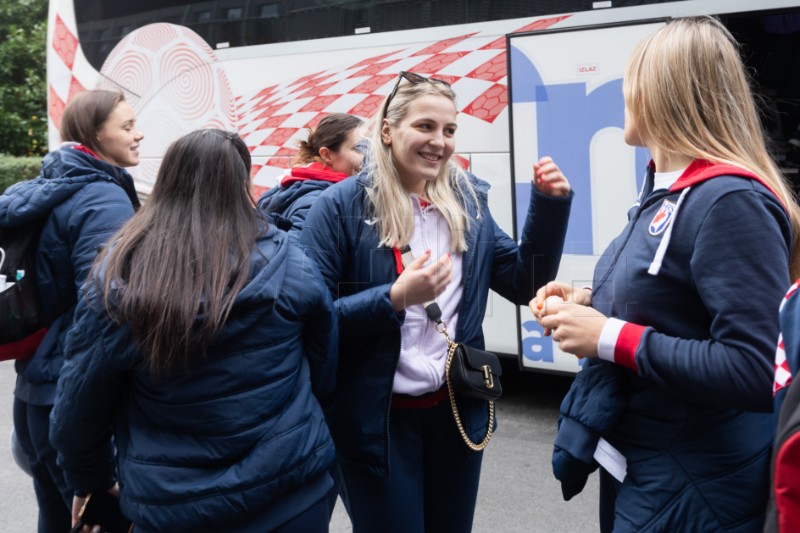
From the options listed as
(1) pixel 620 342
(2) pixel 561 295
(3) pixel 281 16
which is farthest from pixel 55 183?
(3) pixel 281 16

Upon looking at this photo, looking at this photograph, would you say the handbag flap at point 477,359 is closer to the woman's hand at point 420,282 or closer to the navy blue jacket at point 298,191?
the woman's hand at point 420,282

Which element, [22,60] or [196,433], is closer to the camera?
[196,433]

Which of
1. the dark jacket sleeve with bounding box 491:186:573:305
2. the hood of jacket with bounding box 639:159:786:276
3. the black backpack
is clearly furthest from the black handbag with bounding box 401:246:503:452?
the black backpack

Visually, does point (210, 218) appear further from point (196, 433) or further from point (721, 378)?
point (721, 378)

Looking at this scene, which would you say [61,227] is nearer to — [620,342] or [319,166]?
[319,166]

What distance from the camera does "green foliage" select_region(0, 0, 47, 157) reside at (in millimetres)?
16812

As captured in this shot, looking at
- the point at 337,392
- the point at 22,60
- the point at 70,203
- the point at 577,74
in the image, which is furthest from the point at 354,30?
the point at 22,60

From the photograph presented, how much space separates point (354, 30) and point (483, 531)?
3.47 meters

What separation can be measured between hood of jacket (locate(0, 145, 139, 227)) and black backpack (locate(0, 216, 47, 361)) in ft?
0.16

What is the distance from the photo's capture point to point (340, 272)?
2.41m

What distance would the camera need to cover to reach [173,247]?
1.95 meters

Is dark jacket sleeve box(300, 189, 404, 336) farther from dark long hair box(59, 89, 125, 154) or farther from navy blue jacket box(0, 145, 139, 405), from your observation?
dark long hair box(59, 89, 125, 154)

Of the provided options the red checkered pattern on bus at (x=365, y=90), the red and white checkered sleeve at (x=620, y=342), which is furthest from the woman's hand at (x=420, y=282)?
the red checkered pattern on bus at (x=365, y=90)

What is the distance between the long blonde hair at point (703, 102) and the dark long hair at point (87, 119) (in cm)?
216
